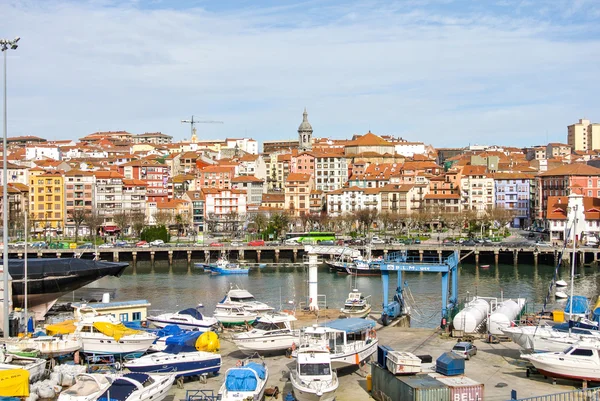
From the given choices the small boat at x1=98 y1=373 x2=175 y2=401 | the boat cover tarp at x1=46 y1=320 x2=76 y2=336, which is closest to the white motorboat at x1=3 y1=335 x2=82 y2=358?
the boat cover tarp at x1=46 y1=320 x2=76 y2=336

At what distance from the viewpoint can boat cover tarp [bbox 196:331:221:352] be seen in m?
23.7

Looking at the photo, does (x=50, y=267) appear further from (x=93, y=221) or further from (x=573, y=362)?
(x=93, y=221)

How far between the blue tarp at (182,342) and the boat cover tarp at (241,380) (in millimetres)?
3473

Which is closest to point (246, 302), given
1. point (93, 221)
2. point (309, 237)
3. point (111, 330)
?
point (111, 330)

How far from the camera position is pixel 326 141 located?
140 m

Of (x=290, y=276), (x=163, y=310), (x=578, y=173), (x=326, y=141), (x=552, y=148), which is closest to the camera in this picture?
(x=163, y=310)

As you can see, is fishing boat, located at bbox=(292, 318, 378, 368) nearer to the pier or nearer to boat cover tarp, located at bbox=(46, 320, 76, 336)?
boat cover tarp, located at bbox=(46, 320, 76, 336)

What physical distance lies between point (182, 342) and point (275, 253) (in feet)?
149

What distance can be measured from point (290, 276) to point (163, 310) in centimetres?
1954

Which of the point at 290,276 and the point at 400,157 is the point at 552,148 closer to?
the point at 400,157

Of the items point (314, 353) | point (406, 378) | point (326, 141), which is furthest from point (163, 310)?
point (326, 141)

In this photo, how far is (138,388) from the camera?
60.6 feet

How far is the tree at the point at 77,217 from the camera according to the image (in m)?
80.5

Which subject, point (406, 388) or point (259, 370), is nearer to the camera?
point (406, 388)
